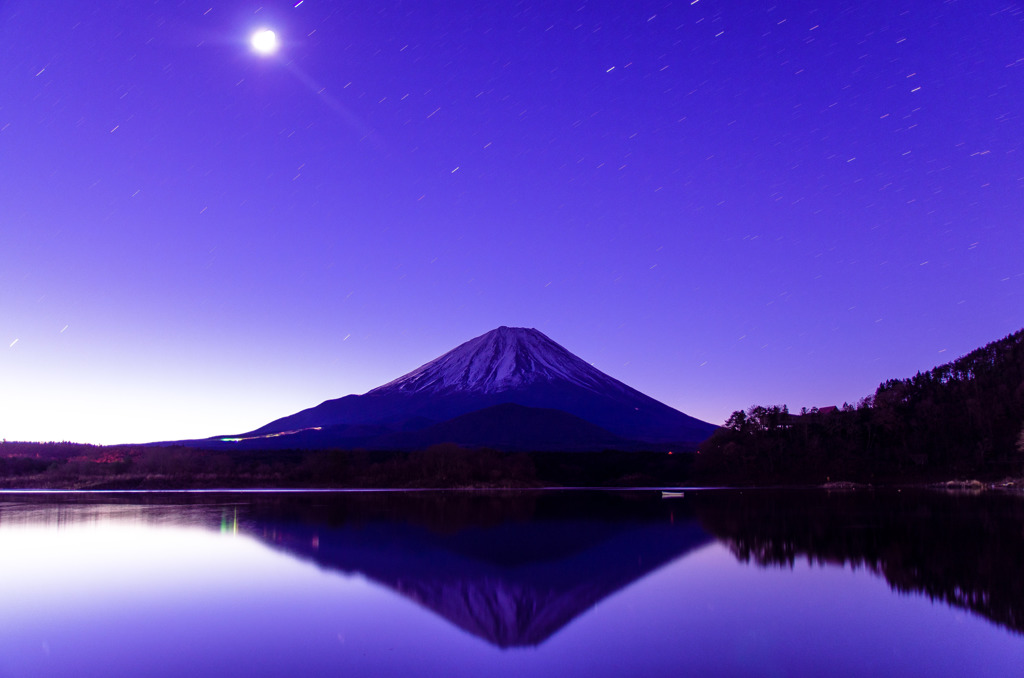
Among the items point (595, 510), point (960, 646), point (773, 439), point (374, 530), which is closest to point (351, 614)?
point (960, 646)

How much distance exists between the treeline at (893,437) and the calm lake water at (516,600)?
148 feet

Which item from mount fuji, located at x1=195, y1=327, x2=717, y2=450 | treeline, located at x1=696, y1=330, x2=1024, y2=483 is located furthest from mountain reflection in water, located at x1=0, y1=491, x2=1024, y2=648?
mount fuji, located at x1=195, y1=327, x2=717, y2=450

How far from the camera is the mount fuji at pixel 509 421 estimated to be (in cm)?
14575

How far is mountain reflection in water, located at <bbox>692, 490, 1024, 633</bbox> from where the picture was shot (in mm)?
14461

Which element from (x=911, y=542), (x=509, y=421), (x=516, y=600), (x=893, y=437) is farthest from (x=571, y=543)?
(x=509, y=421)

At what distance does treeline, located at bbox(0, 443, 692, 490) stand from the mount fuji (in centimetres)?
5049

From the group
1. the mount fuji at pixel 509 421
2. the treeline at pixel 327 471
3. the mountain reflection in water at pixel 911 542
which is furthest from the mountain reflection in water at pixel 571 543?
the mount fuji at pixel 509 421

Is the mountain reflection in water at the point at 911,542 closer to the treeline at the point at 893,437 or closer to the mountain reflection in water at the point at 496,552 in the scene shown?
the mountain reflection in water at the point at 496,552

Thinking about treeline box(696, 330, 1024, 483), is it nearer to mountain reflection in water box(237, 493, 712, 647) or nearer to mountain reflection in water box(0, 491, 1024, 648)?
mountain reflection in water box(0, 491, 1024, 648)

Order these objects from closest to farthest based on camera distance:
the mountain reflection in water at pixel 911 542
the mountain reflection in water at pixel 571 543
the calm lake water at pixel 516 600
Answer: the calm lake water at pixel 516 600
the mountain reflection in water at pixel 571 543
the mountain reflection in water at pixel 911 542

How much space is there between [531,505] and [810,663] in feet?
106

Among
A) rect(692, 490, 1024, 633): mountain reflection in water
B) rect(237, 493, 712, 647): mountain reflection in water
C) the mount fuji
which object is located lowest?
rect(692, 490, 1024, 633): mountain reflection in water

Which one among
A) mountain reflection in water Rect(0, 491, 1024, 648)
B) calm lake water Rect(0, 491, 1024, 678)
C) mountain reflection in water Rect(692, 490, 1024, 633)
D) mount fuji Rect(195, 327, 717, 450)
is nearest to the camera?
calm lake water Rect(0, 491, 1024, 678)

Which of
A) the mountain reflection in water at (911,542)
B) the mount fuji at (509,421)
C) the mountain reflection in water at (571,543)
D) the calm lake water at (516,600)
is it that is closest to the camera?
the calm lake water at (516,600)
